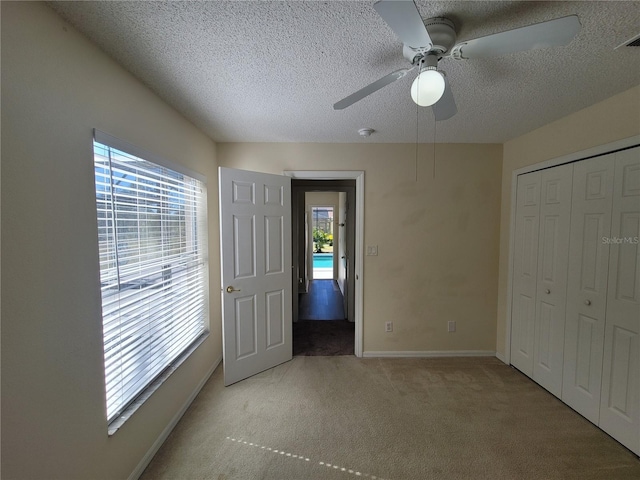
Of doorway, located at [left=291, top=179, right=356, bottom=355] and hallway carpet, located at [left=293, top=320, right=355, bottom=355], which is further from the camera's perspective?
doorway, located at [left=291, top=179, right=356, bottom=355]

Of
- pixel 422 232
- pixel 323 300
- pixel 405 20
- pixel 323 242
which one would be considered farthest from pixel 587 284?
pixel 323 242

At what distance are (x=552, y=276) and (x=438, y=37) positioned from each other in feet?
7.28

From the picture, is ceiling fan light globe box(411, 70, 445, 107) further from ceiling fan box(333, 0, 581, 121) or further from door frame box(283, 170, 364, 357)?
door frame box(283, 170, 364, 357)

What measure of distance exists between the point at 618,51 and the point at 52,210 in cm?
271

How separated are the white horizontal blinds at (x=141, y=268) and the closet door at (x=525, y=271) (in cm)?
312

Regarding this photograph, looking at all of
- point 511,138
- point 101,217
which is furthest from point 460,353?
point 101,217

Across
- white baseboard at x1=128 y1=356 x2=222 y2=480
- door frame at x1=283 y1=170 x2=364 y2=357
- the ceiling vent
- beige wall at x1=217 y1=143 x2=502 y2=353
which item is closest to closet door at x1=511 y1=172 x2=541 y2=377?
beige wall at x1=217 y1=143 x2=502 y2=353

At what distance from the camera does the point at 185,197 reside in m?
2.16

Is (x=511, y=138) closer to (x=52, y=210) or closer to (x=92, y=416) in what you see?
(x=52, y=210)

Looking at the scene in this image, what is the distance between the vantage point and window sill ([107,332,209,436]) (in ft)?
4.51

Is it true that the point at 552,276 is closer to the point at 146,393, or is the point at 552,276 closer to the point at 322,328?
the point at 322,328

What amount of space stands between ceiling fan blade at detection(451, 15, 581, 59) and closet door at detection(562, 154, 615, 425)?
4.78 ft

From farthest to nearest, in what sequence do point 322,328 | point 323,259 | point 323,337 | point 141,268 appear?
point 323,259 < point 322,328 < point 323,337 < point 141,268

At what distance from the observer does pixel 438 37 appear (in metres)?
1.13
